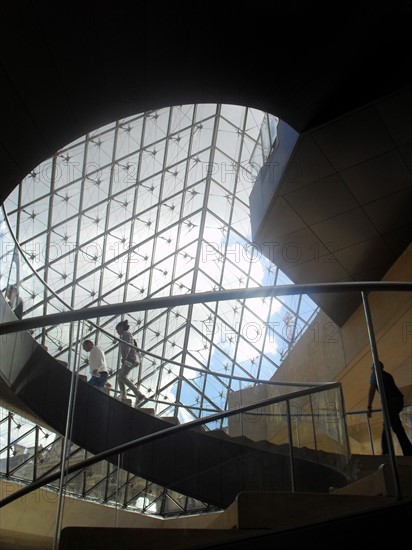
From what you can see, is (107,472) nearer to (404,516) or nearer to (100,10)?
(404,516)

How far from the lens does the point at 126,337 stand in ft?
36.1

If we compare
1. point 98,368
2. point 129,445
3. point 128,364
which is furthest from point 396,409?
point 128,364

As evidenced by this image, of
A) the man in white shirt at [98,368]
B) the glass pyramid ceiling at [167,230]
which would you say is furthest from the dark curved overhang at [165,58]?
the glass pyramid ceiling at [167,230]

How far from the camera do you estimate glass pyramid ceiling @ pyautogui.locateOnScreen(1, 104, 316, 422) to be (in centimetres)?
2636

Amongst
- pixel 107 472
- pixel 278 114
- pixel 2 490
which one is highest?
pixel 278 114

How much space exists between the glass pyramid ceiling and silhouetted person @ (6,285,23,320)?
1362cm

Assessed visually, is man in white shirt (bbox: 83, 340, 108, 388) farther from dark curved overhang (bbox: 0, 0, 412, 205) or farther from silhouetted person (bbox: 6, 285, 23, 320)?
dark curved overhang (bbox: 0, 0, 412, 205)

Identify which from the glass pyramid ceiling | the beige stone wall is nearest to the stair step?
the beige stone wall

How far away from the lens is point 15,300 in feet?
31.3

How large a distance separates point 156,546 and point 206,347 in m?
31.1

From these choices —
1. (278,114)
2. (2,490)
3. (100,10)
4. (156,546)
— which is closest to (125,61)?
(100,10)

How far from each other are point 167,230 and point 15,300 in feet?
72.7

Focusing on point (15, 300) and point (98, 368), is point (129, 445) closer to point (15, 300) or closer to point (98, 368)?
point (98, 368)

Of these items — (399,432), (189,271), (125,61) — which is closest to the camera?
(399,432)
